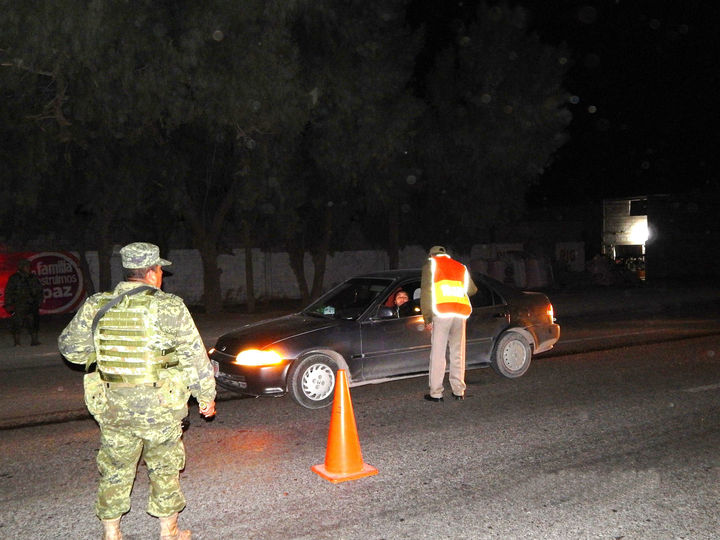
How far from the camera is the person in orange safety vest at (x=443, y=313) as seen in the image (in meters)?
8.00

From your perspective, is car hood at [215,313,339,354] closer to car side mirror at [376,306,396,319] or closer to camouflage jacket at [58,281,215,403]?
car side mirror at [376,306,396,319]

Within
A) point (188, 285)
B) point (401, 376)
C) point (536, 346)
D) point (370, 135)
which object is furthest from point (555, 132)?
point (401, 376)

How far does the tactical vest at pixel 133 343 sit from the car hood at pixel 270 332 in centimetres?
378

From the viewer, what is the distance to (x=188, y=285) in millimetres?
23141

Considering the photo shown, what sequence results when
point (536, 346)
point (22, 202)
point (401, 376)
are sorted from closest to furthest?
point (401, 376) → point (536, 346) → point (22, 202)

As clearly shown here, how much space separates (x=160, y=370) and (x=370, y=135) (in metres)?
13.4

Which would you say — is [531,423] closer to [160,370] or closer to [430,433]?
[430,433]

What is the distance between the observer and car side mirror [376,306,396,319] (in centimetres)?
850

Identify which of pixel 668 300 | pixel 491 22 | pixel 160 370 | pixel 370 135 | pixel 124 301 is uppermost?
pixel 491 22

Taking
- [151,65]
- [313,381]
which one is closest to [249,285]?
[151,65]

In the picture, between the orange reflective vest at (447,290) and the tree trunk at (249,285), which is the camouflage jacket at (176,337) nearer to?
the orange reflective vest at (447,290)

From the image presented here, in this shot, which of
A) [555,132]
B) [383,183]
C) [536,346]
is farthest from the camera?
[555,132]

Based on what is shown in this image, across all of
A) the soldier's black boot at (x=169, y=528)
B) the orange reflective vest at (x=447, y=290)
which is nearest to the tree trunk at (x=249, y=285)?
the orange reflective vest at (x=447, y=290)

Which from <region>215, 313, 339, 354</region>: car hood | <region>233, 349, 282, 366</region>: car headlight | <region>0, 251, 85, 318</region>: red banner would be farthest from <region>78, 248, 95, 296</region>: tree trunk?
<region>233, 349, 282, 366</region>: car headlight
